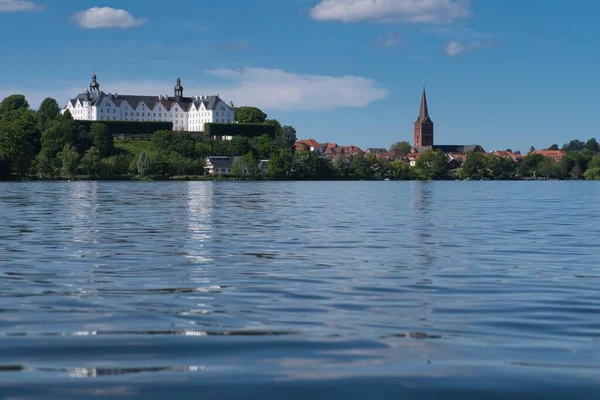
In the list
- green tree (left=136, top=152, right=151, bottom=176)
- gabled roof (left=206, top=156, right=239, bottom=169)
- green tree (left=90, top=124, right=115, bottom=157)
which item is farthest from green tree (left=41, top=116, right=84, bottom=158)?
gabled roof (left=206, top=156, right=239, bottom=169)

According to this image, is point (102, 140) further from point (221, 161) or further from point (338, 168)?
point (338, 168)

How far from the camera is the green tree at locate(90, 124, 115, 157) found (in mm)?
167875

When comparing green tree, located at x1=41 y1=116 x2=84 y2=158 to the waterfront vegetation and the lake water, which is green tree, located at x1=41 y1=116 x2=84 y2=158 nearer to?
the waterfront vegetation

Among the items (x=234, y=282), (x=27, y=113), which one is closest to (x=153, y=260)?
(x=234, y=282)

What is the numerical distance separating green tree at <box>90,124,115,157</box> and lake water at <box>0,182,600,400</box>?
150 meters

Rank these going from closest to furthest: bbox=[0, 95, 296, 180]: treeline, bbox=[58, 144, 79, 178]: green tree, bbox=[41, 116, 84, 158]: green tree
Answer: bbox=[0, 95, 296, 180]: treeline, bbox=[58, 144, 79, 178]: green tree, bbox=[41, 116, 84, 158]: green tree

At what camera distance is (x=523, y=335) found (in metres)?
9.10

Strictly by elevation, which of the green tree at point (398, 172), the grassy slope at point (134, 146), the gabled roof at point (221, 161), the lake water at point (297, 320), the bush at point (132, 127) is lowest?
the lake water at point (297, 320)

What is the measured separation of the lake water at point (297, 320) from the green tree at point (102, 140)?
15033cm

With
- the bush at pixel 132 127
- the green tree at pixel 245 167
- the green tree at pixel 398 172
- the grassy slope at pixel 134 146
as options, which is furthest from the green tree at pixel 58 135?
the green tree at pixel 398 172

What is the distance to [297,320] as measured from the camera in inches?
388

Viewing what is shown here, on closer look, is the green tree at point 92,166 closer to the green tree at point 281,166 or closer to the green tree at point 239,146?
the green tree at point 281,166

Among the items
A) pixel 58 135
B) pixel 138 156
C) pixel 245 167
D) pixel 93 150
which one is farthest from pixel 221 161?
pixel 93 150

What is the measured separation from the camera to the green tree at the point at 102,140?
551 feet
